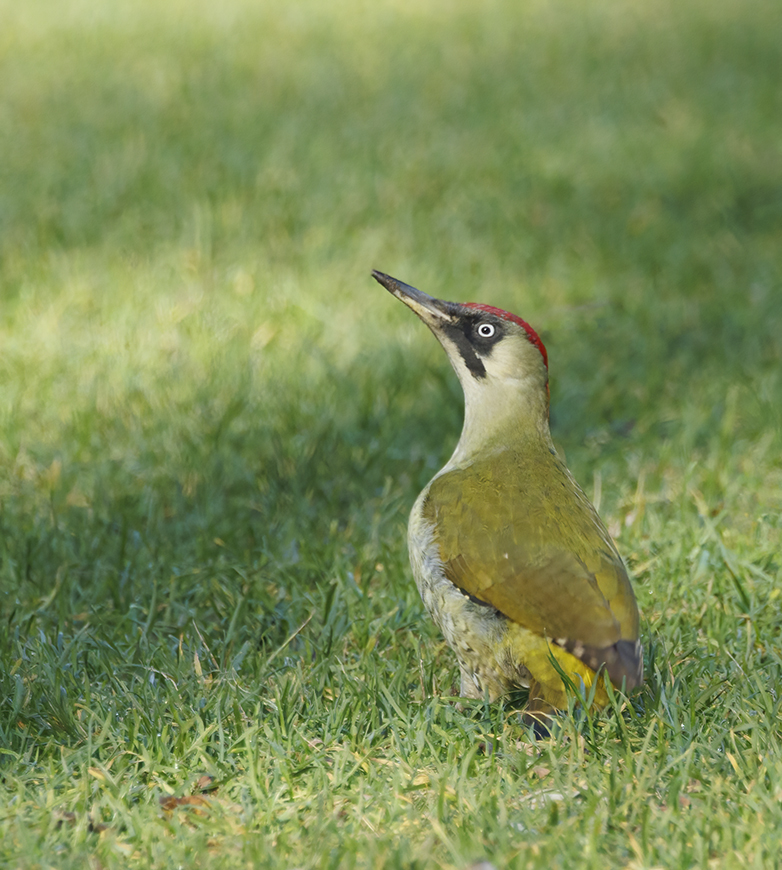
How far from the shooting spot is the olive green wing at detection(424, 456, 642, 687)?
311 cm

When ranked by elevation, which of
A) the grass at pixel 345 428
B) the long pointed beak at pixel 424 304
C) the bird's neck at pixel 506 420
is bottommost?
the grass at pixel 345 428

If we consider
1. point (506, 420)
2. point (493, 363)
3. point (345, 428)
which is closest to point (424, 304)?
point (493, 363)

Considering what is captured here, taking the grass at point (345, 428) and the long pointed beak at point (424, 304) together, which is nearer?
the grass at point (345, 428)

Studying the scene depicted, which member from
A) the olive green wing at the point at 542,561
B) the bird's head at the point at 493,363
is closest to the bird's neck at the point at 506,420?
the bird's head at the point at 493,363

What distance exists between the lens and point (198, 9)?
12492 millimetres

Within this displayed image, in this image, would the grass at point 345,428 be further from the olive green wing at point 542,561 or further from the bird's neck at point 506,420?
the bird's neck at point 506,420

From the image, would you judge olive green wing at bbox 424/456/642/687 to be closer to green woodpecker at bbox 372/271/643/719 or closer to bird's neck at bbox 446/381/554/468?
green woodpecker at bbox 372/271/643/719

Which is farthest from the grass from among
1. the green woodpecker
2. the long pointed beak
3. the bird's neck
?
the long pointed beak

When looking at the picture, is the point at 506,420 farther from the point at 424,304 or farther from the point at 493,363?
the point at 424,304

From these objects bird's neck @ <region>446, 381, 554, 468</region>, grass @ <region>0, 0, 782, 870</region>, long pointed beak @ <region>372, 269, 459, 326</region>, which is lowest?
grass @ <region>0, 0, 782, 870</region>

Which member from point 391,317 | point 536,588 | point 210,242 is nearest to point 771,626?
point 536,588

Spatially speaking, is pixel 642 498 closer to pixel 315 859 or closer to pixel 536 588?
pixel 536 588

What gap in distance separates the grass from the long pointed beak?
0.88 meters

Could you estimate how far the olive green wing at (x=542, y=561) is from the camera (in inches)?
123
